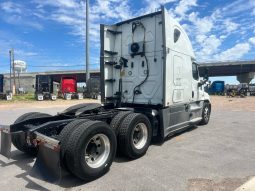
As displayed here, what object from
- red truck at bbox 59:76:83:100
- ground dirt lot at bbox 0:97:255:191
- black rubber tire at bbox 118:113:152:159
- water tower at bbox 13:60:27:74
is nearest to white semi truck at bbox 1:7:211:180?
black rubber tire at bbox 118:113:152:159

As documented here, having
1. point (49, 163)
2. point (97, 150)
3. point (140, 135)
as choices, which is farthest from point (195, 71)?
point (49, 163)

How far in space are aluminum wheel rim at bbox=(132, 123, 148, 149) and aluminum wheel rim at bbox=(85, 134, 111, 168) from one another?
1.20 meters

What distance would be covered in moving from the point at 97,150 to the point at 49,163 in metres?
0.96

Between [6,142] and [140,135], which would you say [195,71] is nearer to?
[140,135]

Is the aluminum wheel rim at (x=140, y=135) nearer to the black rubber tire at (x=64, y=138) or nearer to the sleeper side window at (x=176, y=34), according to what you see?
the black rubber tire at (x=64, y=138)

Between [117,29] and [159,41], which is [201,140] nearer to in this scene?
[159,41]

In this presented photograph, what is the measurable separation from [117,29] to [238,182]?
569 centimetres

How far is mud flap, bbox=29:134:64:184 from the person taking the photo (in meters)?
4.18

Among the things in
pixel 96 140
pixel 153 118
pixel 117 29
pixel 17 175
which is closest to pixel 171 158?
pixel 153 118

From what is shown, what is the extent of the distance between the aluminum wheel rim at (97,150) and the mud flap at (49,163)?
0.62m

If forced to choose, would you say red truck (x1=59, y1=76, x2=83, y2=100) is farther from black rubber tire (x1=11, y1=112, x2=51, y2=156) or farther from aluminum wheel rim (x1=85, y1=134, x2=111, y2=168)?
aluminum wheel rim (x1=85, y1=134, x2=111, y2=168)

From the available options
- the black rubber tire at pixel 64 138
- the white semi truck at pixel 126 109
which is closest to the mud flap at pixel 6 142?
the white semi truck at pixel 126 109

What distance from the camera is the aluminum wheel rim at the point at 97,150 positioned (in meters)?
4.81

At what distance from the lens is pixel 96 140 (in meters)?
4.95
